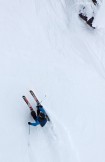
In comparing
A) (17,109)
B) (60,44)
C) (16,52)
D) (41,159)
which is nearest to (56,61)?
(60,44)

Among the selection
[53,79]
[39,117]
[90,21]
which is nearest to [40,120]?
[39,117]

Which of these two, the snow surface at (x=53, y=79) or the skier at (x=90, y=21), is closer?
the snow surface at (x=53, y=79)

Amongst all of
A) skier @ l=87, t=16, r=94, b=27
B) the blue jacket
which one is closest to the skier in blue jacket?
the blue jacket

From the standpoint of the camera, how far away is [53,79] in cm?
1354

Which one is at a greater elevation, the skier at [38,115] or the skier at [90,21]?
the skier at [90,21]

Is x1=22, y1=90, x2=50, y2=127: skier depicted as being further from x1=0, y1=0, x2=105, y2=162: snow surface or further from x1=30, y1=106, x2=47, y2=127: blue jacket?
x1=0, y1=0, x2=105, y2=162: snow surface

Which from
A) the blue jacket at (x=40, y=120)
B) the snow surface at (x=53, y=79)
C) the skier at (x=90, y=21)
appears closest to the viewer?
the blue jacket at (x=40, y=120)

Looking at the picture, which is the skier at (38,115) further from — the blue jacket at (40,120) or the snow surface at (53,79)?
the snow surface at (53,79)

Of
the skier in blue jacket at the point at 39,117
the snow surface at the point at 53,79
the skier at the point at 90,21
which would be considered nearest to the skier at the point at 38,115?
the skier in blue jacket at the point at 39,117

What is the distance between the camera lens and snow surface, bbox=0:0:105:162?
11.9m

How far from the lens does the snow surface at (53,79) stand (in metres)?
11.9

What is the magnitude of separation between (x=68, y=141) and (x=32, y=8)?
595cm

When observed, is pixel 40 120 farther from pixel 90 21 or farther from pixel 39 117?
pixel 90 21

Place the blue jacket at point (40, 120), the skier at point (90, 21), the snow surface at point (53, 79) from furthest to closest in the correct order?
1. the skier at point (90, 21)
2. the snow surface at point (53, 79)
3. the blue jacket at point (40, 120)
